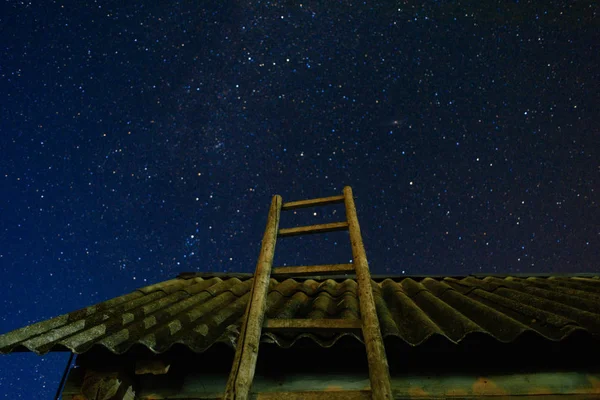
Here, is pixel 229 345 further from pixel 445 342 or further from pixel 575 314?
pixel 575 314

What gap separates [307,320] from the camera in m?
2.17

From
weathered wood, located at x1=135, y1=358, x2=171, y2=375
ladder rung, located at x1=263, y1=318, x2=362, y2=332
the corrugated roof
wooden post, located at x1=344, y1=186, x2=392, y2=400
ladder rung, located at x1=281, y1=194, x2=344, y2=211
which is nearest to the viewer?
wooden post, located at x1=344, y1=186, x2=392, y2=400

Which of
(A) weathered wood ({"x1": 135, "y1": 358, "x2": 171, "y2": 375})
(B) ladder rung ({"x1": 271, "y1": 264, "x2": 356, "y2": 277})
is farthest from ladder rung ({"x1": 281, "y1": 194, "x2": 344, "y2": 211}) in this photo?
(A) weathered wood ({"x1": 135, "y1": 358, "x2": 171, "y2": 375})

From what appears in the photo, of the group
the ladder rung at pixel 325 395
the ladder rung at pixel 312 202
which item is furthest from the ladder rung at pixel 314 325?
the ladder rung at pixel 312 202

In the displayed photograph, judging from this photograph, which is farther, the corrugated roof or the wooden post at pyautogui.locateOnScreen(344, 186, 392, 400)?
the corrugated roof

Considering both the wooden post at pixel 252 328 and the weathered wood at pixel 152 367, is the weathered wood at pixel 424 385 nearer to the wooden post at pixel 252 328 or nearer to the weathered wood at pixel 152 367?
the weathered wood at pixel 152 367

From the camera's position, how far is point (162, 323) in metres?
2.79

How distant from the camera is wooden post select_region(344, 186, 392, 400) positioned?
63.6 inches

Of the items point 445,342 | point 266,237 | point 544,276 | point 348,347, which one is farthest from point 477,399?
point 544,276

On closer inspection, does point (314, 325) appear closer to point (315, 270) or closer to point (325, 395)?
point (325, 395)

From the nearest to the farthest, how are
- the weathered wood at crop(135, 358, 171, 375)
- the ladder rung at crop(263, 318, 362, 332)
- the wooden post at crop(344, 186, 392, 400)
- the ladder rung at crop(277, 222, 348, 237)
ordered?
the wooden post at crop(344, 186, 392, 400), the ladder rung at crop(263, 318, 362, 332), the weathered wood at crop(135, 358, 171, 375), the ladder rung at crop(277, 222, 348, 237)

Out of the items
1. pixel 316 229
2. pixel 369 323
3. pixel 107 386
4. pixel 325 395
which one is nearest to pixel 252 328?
pixel 325 395

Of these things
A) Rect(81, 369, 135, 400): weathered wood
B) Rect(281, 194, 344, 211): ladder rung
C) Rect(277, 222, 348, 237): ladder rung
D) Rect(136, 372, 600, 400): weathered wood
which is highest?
Rect(281, 194, 344, 211): ladder rung

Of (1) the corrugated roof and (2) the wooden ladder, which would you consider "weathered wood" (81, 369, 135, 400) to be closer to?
(1) the corrugated roof
